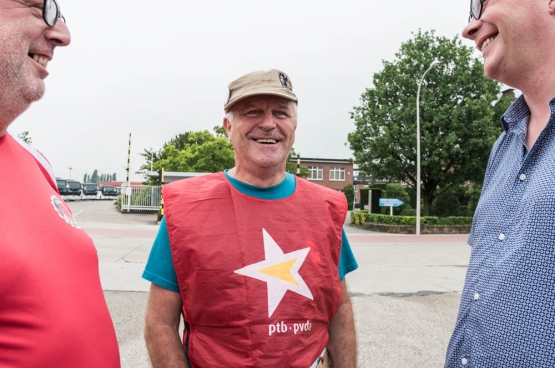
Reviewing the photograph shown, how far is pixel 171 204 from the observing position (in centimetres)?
182

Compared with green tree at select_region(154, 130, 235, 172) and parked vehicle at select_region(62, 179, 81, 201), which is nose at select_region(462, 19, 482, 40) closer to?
green tree at select_region(154, 130, 235, 172)

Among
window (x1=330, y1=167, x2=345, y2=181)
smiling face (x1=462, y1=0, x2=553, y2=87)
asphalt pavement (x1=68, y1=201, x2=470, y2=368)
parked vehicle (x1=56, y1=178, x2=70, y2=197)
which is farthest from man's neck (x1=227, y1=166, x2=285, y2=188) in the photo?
window (x1=330, y1=167, x2=345, y2=181)

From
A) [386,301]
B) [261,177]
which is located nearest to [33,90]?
[261,177]

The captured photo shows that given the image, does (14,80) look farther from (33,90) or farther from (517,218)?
(517,218)

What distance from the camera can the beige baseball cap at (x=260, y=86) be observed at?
183 centimetres

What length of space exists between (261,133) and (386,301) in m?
4.79

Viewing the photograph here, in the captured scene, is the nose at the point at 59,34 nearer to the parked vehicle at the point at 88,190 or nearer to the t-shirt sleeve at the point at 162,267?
the t-shirt sleeve at the point at 162,267

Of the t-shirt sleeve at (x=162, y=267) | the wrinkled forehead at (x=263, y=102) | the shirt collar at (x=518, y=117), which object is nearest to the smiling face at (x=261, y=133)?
the wrinkled forehead at (x=263, y=102)

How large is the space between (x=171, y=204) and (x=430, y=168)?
72.5ft

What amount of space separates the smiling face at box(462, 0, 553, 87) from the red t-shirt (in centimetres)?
184

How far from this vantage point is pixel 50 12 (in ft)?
4.79

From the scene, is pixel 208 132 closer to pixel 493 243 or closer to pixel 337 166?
pixel 337 166

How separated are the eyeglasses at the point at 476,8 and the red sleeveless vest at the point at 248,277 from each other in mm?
1173

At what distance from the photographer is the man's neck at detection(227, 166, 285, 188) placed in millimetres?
1912
